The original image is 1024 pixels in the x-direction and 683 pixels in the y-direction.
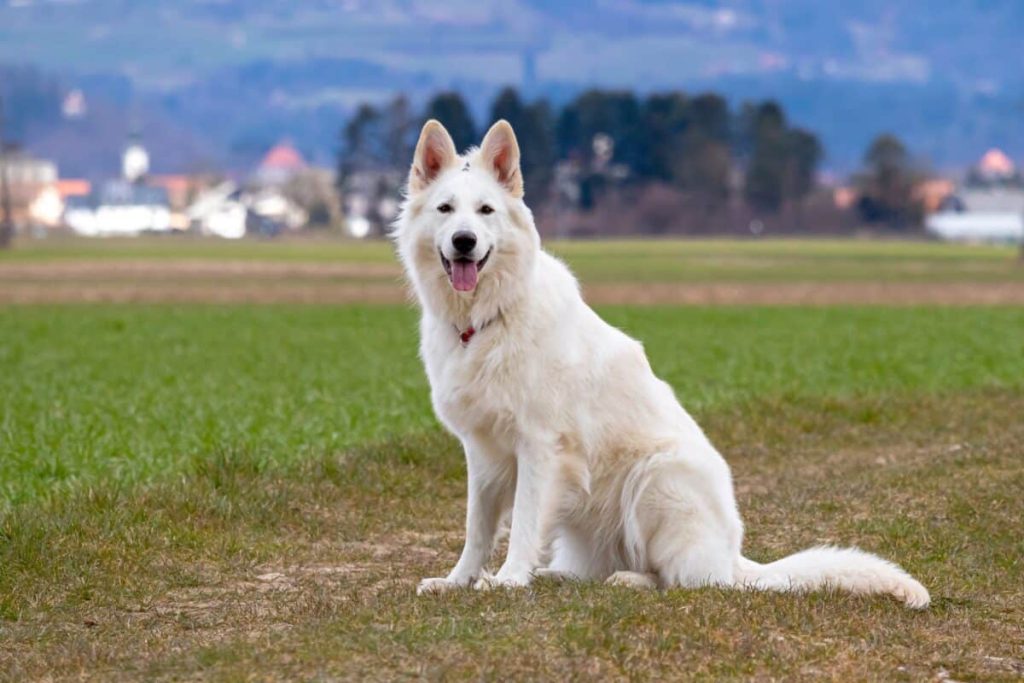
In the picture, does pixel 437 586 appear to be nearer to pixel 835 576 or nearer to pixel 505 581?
pixel 505 581

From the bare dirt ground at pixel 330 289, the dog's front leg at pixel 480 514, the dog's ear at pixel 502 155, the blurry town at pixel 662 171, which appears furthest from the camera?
the blurry town at pixel 662 171

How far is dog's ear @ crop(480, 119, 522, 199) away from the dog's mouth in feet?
1.35

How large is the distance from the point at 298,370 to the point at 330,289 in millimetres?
31251

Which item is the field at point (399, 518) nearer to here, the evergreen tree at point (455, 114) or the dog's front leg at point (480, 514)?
the dog's front leg at point (480, 514)

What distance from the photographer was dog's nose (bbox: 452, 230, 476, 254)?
8133mm

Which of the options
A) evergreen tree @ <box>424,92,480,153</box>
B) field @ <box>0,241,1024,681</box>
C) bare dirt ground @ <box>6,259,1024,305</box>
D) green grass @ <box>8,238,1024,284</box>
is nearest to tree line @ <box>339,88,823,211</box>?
evergreen tree @ <box>424,92,480,153</box>

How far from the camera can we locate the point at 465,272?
829 centimetres

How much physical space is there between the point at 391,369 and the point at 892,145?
12047cm

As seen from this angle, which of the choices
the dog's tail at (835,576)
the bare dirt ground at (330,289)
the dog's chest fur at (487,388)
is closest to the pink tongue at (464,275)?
the dog's chest fur at (487,388)

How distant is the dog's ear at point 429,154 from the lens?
27.5 ft

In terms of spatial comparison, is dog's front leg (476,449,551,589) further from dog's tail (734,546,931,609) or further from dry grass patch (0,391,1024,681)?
dog's tail (734,546,931,609)

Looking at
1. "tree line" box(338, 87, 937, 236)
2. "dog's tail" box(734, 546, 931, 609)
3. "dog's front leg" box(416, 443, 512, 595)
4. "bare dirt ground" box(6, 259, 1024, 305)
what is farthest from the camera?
"tree line" box(338, 87, 937, 236)

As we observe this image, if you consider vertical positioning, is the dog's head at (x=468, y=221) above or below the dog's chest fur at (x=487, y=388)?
above

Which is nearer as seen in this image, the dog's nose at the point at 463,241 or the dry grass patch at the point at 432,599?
the dry grass patch at the point at 432,599
